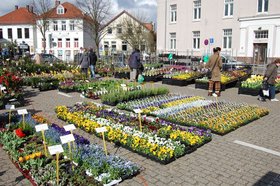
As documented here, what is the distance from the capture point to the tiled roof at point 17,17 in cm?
6047

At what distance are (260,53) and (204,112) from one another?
952 inches

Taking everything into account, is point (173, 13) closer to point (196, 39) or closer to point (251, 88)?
point (196, 39)

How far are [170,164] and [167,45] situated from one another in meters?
35.0

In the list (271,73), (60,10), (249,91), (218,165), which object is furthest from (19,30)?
(218,165)

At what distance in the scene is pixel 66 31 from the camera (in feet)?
185

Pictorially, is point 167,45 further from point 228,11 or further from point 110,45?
point 110,45

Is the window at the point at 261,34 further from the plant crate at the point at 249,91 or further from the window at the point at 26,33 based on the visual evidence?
the window at the point at 26,33

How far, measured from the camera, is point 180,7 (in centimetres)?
3744

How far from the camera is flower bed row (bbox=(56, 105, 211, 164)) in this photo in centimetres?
596

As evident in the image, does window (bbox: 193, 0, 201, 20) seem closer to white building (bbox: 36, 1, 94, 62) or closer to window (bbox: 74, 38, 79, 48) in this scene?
white building (bbox: 36, 1, 94, 62)

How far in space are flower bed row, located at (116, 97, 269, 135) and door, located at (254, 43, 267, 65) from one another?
22.2 m

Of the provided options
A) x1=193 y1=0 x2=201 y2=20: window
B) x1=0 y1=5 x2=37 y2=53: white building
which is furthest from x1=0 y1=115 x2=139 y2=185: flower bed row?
x1=0 y1=5 x2=37 y2=53: white building

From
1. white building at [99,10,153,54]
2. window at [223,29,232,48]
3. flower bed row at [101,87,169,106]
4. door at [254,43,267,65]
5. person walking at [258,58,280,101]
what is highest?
white building at [99,10,153,54]

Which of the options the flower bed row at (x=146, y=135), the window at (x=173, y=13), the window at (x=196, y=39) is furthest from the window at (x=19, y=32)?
the flower bed row at (x=146, y=135)
